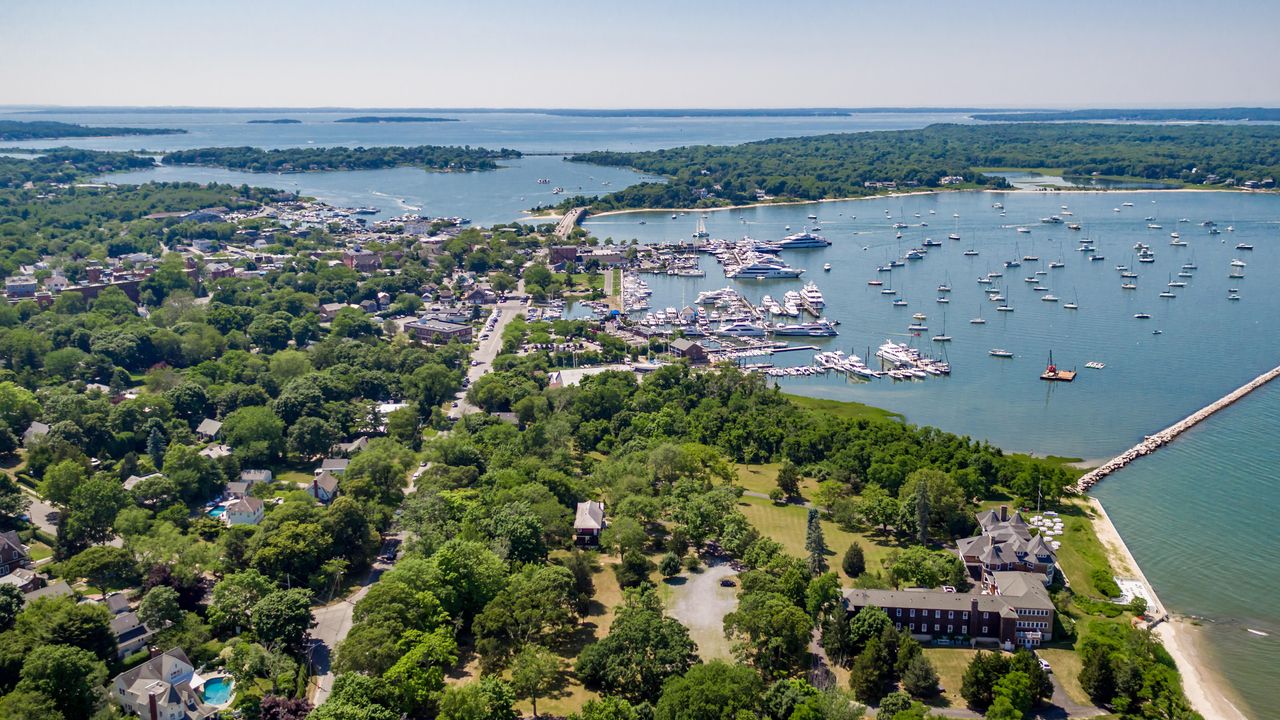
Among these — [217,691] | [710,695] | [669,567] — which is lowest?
[217,691]

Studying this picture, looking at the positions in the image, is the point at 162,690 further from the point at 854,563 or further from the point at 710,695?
the point at 854,563

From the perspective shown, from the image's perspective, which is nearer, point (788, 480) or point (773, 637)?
point (773, 637)

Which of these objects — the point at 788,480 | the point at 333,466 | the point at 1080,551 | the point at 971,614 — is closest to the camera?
the point at 971,614

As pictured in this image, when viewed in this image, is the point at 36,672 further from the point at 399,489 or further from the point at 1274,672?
the point at 1274,672

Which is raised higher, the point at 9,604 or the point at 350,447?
the point at 9,604

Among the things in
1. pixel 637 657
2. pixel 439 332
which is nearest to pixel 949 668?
pixel 637 657

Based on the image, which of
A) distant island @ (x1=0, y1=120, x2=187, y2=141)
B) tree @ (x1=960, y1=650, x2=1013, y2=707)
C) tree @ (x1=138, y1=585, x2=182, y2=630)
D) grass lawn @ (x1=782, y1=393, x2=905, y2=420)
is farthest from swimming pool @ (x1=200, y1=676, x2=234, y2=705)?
distant island @ (x1=0, y1=120, x2=187, y2=141)

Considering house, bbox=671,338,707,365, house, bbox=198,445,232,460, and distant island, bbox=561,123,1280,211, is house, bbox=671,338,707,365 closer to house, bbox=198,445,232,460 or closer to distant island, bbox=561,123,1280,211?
house, bbox=198,445,232,460
